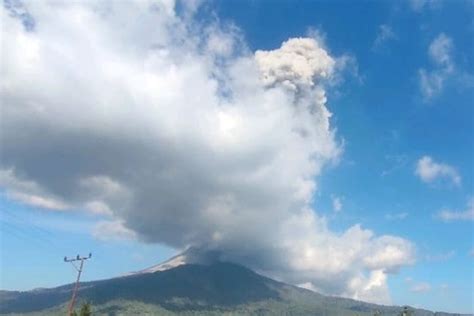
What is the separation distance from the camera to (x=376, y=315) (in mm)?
134250

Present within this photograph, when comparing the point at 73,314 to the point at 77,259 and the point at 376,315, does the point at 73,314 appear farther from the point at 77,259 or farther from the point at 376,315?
the point at 376,315

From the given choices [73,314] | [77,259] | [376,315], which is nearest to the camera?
[73,314]

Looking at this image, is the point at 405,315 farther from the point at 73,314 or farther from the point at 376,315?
the point at 73,314

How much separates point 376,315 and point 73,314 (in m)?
84.0

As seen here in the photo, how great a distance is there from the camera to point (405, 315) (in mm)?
120250

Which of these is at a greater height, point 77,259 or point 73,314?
point 77,259

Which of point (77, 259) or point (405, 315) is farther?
point (405, 315)

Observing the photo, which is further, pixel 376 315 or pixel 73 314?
pixel 376 315

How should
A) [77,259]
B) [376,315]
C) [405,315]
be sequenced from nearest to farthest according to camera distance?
1. [77,259]
2. [405,315]
3. [376,315]

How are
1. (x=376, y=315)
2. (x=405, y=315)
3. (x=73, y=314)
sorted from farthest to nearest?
(x=376, y=315) < (x=405, y=315) < (x=73, y=314)

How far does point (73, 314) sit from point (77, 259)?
13390 mm

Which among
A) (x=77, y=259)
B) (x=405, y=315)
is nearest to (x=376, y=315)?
(x=405, y=315)

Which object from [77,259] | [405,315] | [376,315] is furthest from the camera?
[376,315]

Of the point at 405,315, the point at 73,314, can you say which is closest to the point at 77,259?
the point at 73,314
